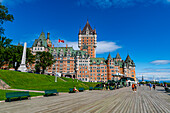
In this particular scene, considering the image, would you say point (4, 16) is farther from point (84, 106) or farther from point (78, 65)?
point (78, 65)

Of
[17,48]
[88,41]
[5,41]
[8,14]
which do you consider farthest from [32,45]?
[8,14]

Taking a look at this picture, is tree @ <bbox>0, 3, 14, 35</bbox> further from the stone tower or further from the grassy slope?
the stone tower

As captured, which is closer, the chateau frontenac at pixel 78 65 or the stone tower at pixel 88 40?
the chateau frontenac at pixel 78 65

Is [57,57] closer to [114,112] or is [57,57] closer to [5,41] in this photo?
[5,41]

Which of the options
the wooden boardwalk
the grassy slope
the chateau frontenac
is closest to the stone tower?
the chateau frontenac

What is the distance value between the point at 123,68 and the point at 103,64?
91.4 ft

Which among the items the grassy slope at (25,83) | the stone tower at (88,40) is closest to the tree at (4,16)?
the grassy slope at (25,83)

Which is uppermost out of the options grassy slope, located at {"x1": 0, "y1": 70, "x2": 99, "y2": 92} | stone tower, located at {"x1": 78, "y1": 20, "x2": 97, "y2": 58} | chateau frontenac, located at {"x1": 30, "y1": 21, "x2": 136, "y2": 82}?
stone tower, located at {"x1": 78, "y1": 20, "x2": 97, "y2": 58}

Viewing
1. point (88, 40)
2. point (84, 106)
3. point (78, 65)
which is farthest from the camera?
point (88, 40)

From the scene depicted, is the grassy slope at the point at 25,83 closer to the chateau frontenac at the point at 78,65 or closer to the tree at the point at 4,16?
the tree at the point at 4,16

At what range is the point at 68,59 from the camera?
104500 mm

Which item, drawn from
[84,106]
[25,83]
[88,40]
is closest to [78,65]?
[88,40]

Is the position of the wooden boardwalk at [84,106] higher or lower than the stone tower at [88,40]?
lower

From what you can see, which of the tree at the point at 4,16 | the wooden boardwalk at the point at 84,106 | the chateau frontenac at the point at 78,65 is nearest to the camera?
the wooden boardwalk at the point at 84,106
